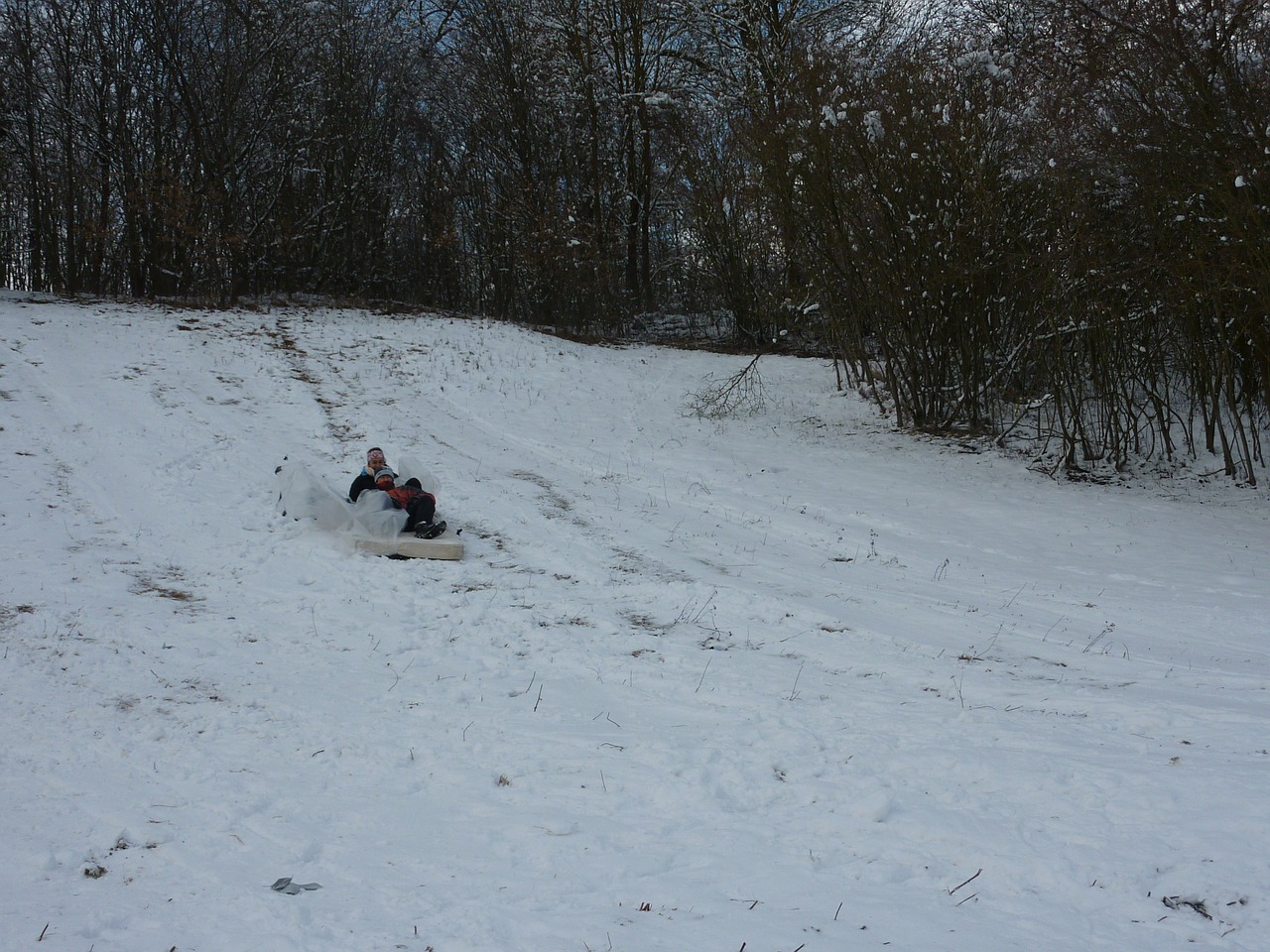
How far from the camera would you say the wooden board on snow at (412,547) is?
8148 millimetres

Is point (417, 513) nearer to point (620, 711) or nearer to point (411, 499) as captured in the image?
point (411, 499)

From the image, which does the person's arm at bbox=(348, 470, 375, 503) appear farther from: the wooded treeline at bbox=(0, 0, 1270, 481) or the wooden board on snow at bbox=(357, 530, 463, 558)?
the wooded treeline at bbox=(0, 0, 1270, 481)

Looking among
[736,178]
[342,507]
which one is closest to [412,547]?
[342,507]

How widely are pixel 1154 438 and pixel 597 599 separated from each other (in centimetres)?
1038

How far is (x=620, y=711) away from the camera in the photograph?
5.25 metres

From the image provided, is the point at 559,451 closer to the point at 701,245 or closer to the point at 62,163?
the point at 701,245

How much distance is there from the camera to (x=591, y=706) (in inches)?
209

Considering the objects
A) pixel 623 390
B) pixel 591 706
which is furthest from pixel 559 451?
pixel 591 706

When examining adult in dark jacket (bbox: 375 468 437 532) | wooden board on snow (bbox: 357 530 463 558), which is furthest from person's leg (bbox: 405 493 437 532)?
wooden board on snow (bbox: 357 530 463 558)

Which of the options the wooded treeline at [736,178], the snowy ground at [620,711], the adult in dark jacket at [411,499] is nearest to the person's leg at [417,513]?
the adult in dark jacket at [411,499]

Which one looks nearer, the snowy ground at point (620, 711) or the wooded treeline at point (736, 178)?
the snowy ground at point (620, 711)

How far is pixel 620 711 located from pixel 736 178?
15.3 meters

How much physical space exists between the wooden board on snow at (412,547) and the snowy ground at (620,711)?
15cm

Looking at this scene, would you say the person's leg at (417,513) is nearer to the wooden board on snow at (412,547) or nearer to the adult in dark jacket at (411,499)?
the adult in dark jacket at (411,499)
